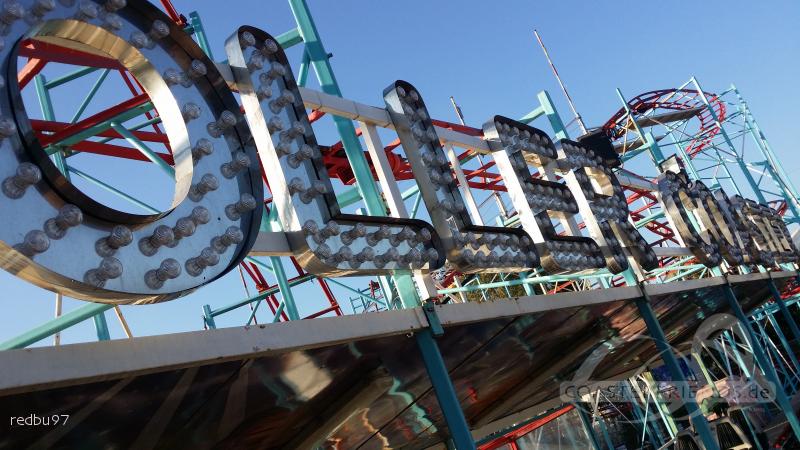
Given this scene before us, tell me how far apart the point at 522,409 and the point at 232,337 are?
25.2 ft

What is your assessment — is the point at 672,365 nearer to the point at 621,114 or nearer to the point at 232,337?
the point at 232,337

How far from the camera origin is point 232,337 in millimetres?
3314

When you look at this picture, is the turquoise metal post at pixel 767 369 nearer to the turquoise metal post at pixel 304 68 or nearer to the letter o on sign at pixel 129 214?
the turquoise metal post at pixel 304 68

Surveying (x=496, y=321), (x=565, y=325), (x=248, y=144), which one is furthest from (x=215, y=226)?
(x=565, y=325)

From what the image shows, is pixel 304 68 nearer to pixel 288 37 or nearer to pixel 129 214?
pixel 288 37

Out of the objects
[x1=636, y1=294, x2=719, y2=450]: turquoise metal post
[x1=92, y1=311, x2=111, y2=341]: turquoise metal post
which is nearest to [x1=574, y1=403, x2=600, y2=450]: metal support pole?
[x1=636, y1=294, x2=719, y2=450]: turquoise metal post

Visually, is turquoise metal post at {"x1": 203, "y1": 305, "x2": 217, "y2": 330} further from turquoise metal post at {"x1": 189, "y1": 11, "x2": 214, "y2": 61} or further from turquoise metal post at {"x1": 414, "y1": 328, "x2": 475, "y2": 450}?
turquoise metal post at {"x1": 414, "y1": 328, "x2": 475, "y2": 450}

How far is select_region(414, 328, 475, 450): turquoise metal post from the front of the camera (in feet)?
14.6

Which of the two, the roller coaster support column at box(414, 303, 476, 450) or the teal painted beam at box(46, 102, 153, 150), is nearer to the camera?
the roller coaster support column at box(414, 303, 476, 450)

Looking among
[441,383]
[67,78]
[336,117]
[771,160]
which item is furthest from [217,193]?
[771,160]

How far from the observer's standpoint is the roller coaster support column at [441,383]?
4449 mm

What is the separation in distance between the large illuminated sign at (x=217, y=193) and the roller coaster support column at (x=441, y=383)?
459mm

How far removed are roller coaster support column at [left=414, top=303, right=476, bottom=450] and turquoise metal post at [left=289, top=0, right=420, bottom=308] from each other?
0.44m

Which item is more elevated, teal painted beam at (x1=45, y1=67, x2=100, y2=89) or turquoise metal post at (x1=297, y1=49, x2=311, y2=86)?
teal painted beam at (x1=45, y1=67, x2=100, y2=89)
